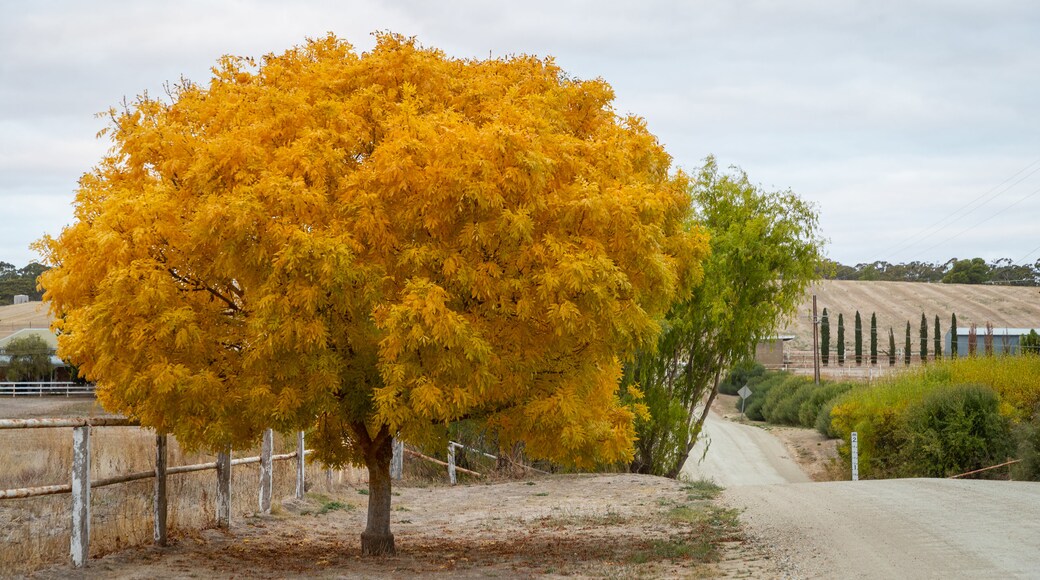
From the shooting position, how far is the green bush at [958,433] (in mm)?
27734

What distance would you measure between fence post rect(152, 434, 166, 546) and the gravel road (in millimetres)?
7302

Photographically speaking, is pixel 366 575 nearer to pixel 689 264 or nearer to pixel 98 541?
pixel 98 541

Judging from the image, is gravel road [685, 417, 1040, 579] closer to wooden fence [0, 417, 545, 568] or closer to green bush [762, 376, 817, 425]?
wooden fence [0, 417, 545, 568]

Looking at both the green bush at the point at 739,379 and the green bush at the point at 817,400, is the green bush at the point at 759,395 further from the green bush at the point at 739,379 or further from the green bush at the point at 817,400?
the green bush at the point at 817,400

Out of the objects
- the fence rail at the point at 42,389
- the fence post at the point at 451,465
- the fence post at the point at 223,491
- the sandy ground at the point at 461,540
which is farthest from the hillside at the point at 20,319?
the fence post at the point at 223,491

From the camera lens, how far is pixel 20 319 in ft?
303

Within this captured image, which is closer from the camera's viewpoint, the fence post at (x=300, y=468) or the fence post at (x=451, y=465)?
the fence post at (x=300, y=468)

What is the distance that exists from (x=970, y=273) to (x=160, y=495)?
163 meters

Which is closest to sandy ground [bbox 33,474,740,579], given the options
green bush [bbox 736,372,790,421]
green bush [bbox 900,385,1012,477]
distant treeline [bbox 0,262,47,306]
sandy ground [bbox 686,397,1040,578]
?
sandy ground [bbox 686,397,1040,578]

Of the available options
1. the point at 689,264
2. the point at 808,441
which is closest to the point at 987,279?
the point at 808,441

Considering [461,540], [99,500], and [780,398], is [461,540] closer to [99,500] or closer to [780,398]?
[99,500]

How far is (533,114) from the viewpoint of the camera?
11.8m

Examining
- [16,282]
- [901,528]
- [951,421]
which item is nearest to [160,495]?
[901,528]

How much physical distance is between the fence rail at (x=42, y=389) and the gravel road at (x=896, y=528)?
152ft
